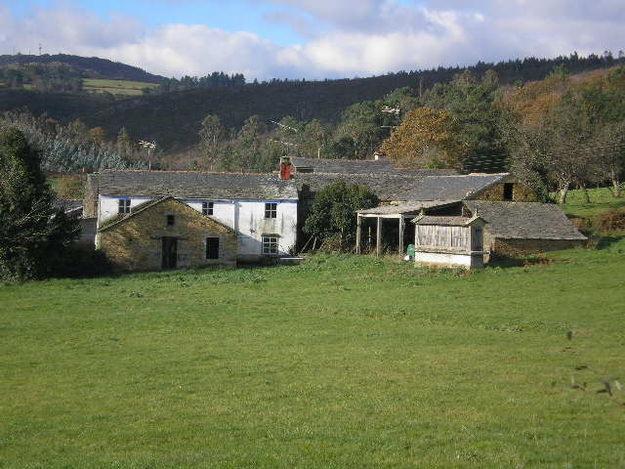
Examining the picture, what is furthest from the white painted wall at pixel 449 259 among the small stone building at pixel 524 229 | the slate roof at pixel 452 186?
the slate roof at pixel 452 186

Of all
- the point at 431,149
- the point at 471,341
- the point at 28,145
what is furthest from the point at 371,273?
the point at 431,149

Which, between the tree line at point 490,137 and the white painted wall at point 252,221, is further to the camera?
the tree line at point 490,137

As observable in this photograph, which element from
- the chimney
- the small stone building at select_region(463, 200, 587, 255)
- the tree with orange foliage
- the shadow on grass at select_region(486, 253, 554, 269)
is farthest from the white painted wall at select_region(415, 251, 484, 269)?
the tree with orange foliage

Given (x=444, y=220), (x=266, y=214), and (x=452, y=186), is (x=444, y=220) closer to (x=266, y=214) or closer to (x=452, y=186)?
(x=452, y=186)

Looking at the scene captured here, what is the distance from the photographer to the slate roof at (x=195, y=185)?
52.8 m

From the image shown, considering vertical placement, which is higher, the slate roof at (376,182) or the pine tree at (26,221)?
the slate roof at (376,182)

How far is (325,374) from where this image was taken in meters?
18.2

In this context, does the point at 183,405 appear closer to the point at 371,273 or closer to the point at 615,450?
the point at 615,450

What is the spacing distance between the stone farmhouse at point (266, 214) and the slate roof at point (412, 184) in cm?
8

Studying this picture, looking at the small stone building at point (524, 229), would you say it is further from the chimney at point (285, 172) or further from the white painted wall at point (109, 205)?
the white painted wall at point (109, 205)

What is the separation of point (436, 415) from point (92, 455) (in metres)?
5.57

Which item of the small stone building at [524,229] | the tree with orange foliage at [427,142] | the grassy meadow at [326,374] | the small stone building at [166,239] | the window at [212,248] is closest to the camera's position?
the grassy meadow at [326,374]

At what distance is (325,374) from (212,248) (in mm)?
32012

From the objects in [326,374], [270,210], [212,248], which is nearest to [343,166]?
[270,210]
